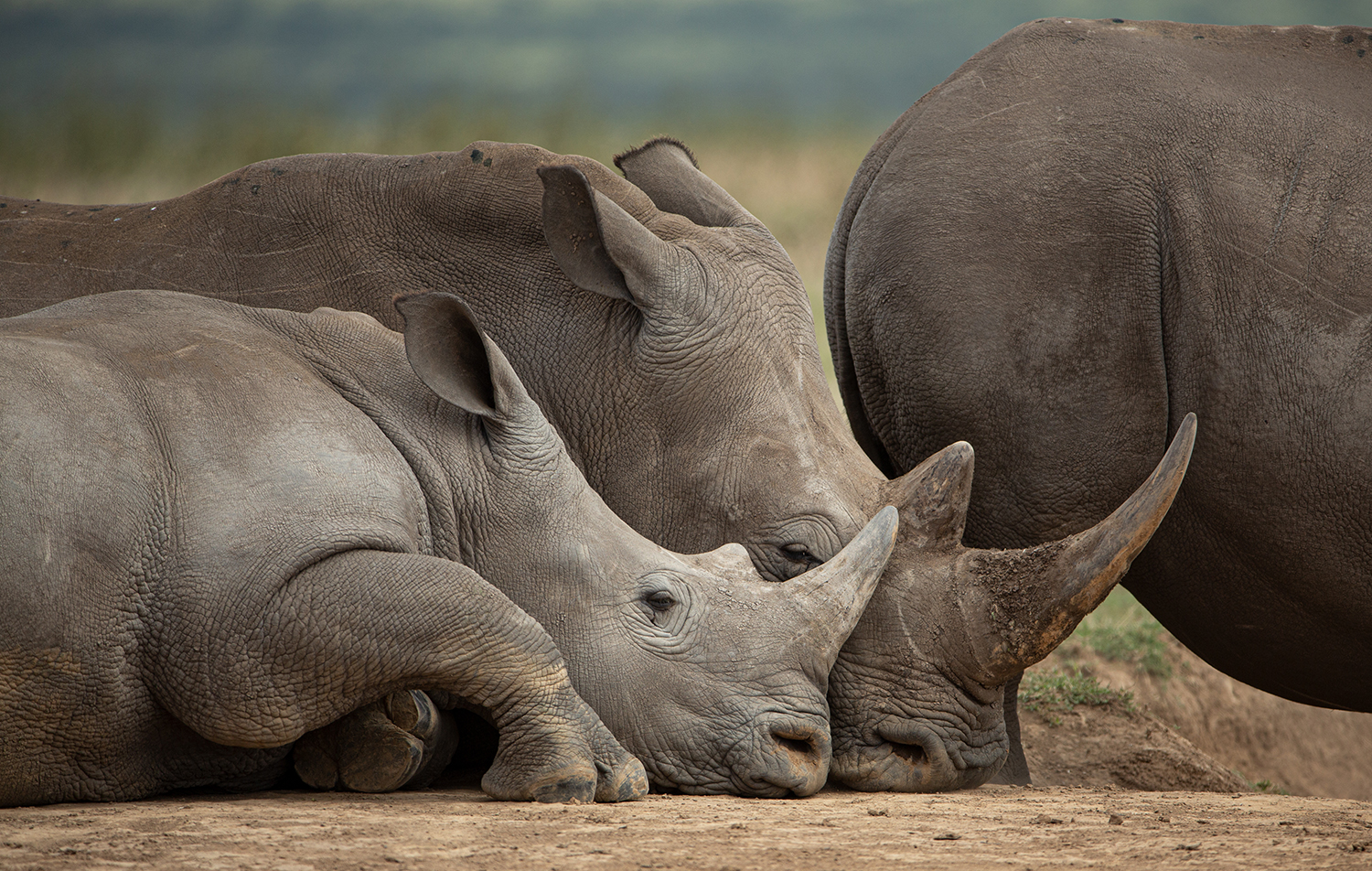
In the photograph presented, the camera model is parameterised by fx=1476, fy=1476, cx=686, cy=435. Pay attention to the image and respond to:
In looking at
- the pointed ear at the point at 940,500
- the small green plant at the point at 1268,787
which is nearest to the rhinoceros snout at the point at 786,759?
the pointed ear at the point at 940,500

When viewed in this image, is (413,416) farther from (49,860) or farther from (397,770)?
(49,860)

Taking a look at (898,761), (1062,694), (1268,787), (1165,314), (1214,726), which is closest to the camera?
(898,761)

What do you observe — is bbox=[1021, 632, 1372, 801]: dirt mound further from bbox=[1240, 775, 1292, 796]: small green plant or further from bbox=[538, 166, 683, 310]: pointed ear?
bbox=[538, 166, 683, 310]: pointed ear

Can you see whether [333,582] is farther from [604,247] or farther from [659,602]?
[604,247]

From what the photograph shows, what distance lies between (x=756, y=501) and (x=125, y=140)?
9.75m

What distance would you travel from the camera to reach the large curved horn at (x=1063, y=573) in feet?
12.6

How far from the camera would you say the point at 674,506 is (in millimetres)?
4383

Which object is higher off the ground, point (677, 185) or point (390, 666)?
point (677, 185)

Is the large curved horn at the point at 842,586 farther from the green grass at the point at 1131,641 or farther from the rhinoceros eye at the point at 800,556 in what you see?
the green grass at the point at 1131,641

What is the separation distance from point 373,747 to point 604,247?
5.37ft

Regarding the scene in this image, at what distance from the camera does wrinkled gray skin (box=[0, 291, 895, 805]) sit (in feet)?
10.8

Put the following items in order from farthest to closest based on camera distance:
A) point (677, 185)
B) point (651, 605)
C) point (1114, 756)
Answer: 1. point (1114, 756)
2. point (677, 185)
3. point (651, 605)

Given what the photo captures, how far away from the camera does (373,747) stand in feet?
11.8

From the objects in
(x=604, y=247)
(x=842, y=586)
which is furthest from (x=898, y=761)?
(x=604, y=247)
